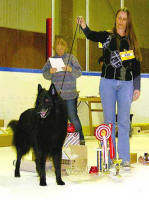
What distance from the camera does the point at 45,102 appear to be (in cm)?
290

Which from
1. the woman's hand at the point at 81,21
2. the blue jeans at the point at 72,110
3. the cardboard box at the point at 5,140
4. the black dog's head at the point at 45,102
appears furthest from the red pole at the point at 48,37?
the black dog's head at the point at 45,102

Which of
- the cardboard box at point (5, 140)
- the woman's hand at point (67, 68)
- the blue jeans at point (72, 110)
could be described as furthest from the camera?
the cardboard box at point (5, 140)

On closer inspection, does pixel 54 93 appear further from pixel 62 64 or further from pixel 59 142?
pixel 62 64

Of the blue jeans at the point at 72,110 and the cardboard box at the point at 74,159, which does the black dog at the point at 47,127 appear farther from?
the blue jeans at the point at 72,110

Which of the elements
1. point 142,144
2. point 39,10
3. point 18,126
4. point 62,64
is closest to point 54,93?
point 18,126

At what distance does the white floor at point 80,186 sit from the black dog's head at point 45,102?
0.56m

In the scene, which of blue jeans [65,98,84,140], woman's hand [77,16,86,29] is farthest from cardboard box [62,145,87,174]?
blue jeans [65,98,84,140]

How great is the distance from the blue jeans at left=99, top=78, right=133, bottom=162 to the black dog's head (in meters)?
0.75

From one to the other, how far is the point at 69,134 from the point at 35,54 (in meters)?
3.00

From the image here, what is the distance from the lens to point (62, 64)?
4.38m

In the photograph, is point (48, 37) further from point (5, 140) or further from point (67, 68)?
point (67, 68)

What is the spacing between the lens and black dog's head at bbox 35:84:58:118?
2891mm

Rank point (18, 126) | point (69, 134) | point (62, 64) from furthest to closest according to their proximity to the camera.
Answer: point (62, 64) → point (69, 134) → point (18, 126)

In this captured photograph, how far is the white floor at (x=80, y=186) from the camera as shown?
2.65 metres
